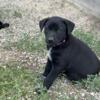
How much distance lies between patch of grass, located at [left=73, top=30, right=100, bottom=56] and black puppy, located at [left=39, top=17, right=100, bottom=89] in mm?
1226

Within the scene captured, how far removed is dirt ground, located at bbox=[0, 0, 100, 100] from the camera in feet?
27.9

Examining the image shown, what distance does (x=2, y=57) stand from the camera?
23.6 feet

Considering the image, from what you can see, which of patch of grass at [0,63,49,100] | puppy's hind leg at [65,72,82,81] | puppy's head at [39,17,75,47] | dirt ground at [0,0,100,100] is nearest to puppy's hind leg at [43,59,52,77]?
patch of grass at [0,63,49,100]

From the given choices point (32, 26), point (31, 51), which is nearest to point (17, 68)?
point (31, 51)

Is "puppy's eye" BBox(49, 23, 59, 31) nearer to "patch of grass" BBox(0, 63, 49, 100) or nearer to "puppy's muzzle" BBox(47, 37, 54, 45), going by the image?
"puppy's muzzle" BBox(47, 37, 54, 45)

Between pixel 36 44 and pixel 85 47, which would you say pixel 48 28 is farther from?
pixel 36 44

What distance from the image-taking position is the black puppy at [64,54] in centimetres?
616

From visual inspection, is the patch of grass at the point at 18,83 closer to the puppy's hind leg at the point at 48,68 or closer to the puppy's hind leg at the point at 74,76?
the puppy's hind leg at the point at 48,68

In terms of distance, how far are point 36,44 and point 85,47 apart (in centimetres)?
142

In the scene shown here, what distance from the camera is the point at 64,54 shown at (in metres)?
6.26

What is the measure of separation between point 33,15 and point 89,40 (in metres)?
1.77

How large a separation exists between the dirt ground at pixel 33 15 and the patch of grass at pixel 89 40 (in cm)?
26

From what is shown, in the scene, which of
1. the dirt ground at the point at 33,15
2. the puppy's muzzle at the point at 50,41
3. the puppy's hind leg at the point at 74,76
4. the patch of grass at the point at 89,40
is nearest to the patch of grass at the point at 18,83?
the puppy's hind leg at the point at 74,76

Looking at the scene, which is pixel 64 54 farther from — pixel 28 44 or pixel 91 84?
pixel 28 44
